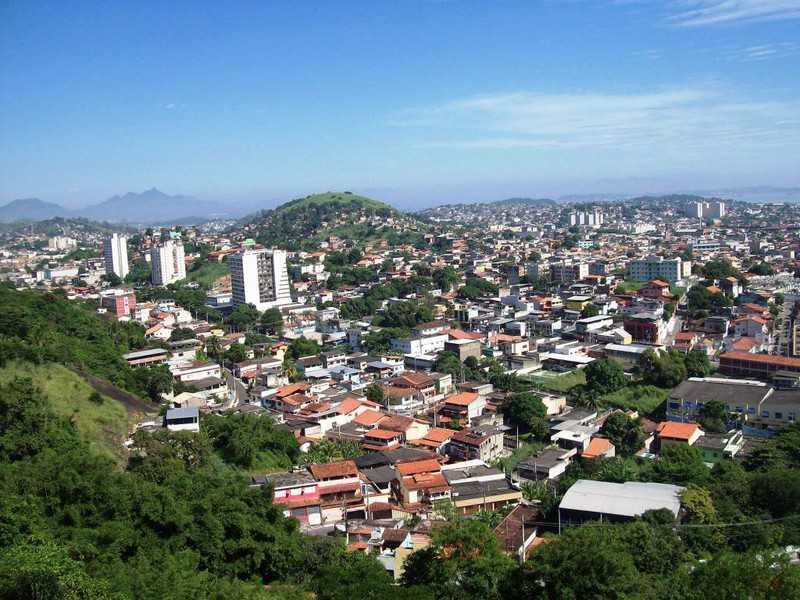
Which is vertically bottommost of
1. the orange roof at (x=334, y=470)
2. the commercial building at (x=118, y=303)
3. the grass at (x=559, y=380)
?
the grass at (x=559, y=380)

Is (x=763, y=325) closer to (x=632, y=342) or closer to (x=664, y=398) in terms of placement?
(x=632, y=342)

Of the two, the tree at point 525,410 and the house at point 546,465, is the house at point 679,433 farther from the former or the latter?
the tree at point 525,410

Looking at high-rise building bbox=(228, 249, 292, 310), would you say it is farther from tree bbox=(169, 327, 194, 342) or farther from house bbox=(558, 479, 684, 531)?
house bbox=(558, 479, 684, 531)

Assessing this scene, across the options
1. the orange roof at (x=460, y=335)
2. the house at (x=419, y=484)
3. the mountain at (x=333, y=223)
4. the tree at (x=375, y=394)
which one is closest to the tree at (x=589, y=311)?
the orange roof at (x=460, y=335)

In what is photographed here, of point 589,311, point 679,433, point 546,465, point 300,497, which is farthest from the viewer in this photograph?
point 589,311

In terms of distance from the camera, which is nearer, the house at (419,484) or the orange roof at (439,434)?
the house at (419,484)

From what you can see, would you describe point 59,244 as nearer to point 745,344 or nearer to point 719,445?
point 745,344

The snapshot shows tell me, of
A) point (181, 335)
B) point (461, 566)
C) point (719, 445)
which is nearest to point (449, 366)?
point (719, 445)

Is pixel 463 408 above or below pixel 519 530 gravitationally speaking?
above
